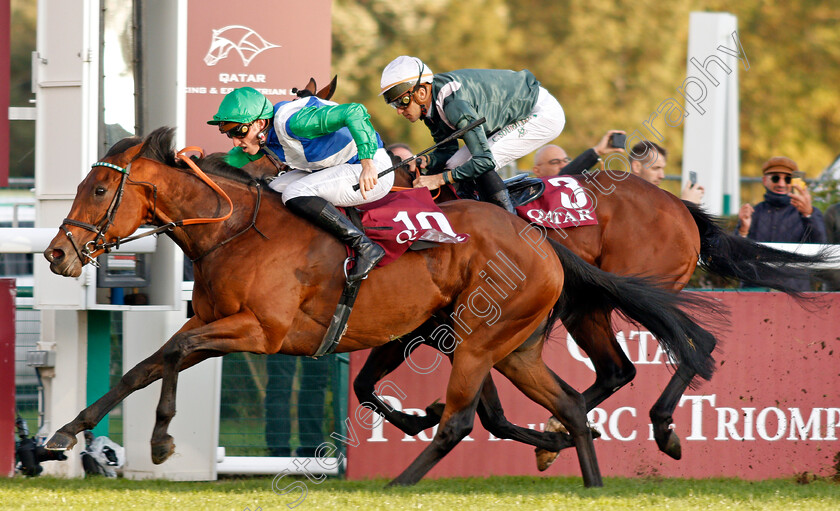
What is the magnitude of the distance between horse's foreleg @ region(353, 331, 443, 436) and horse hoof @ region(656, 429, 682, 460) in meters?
1.16

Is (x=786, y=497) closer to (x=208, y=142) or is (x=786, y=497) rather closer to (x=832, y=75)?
(x=208, y=142)

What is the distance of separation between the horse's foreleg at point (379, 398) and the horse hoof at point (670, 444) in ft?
3.82

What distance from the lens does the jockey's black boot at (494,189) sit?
5.44 m

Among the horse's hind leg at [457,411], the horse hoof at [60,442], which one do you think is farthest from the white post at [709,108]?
the horse hoof at [60,442]

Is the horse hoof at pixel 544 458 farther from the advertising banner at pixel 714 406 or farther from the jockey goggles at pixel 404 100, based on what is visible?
the jockey goggles at pixel 404 100

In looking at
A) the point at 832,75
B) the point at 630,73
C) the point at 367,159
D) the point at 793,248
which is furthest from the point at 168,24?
the point at 832,75

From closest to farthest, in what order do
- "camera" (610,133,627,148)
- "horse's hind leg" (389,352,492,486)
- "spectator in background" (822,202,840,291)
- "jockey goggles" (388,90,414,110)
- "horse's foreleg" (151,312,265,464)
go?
"horse's foreleg" (151,312,265,464) < "horse's hind leg" (389,352,492,486) < "jockey goggles" (388,90,414,110) < "camera" (610,133,627,148) < "spectator in background" (822,202,840,291)

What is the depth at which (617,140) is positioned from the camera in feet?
20.8

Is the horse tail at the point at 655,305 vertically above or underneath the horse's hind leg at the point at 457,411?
above

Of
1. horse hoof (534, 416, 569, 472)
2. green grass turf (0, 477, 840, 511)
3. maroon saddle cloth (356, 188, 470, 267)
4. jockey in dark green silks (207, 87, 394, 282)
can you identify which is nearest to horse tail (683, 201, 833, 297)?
green grass turf (0, 477, 840, 511)

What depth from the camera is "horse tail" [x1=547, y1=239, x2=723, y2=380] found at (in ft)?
Answer: 17.3

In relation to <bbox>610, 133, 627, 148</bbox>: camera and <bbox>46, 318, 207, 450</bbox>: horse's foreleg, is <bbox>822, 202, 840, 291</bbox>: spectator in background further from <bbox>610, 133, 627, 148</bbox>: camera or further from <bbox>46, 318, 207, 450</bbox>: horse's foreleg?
<bbox>46, 318, 207, 450</bbox>: horse's foreleg

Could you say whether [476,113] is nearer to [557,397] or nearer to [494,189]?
[494,189]

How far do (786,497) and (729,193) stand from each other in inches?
257
